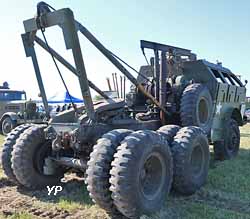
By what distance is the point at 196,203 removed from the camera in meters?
4.87

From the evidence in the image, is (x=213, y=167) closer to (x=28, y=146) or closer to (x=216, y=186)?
(x=216, y=186)

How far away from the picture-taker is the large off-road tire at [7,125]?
14.9 metres

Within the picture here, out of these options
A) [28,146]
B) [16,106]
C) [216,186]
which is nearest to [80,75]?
[28,146]

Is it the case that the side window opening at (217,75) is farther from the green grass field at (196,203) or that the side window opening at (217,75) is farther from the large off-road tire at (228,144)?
the green grass field at (196,203)

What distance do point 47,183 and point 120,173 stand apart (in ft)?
6.72

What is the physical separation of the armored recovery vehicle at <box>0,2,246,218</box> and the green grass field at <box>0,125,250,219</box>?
20cm

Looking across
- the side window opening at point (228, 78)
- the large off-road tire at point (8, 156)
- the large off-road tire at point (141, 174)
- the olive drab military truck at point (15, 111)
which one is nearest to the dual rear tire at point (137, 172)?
the large off-road tire at point (141, 174)

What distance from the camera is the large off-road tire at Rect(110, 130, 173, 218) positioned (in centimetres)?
400

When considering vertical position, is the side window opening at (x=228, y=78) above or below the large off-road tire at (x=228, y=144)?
above

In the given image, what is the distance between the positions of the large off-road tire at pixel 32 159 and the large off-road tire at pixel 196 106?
2.52m

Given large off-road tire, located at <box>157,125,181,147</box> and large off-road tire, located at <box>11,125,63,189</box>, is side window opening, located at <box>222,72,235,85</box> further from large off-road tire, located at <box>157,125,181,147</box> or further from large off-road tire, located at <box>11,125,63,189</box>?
large off-road tire, located at <box>11,125,63,189</box>

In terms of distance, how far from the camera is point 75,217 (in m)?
4.30

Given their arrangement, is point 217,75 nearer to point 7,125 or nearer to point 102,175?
point 102,175

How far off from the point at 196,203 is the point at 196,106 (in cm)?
221
